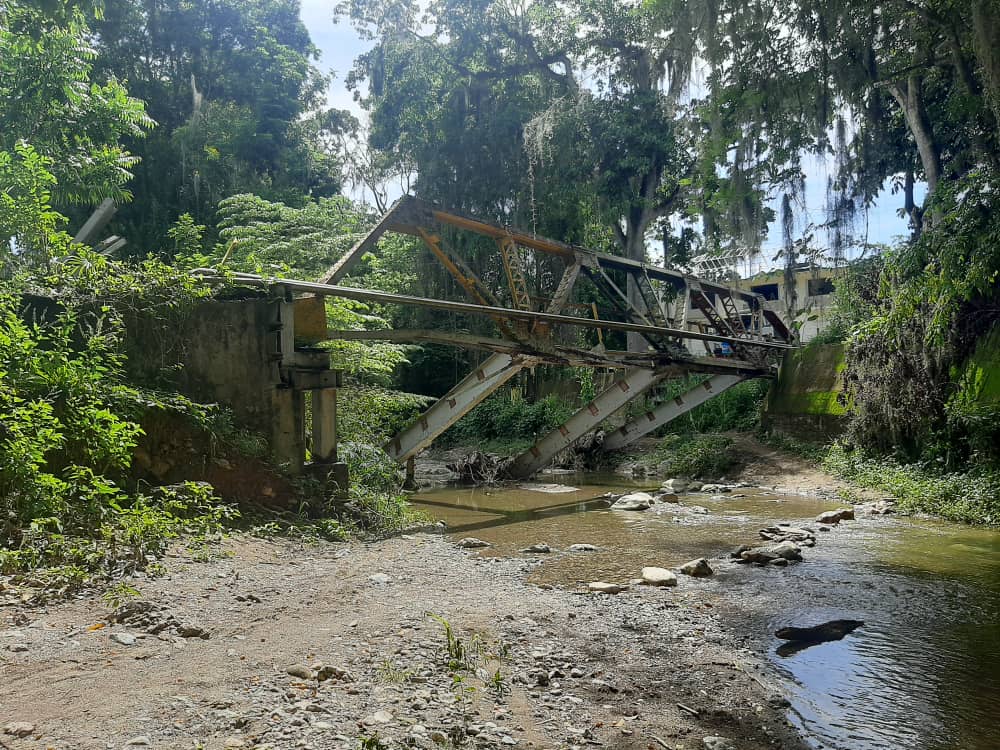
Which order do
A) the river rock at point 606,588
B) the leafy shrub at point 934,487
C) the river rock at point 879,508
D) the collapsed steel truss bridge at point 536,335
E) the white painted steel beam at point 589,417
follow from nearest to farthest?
the river rock at point 606,588 < the leafy shrub at point 934,487 < the collapsed steel truss bridge at point 536,335 < the river rock at point 879,508 < the white painted steel beam at point 589,417

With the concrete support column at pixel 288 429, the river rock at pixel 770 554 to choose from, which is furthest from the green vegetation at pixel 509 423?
the river rock at pixel 770 554

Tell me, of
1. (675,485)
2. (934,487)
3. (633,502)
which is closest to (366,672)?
(633,502)

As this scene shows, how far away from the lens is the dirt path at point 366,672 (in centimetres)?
288

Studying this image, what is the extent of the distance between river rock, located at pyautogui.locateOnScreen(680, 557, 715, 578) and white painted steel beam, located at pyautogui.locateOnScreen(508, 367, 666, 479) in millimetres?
7291

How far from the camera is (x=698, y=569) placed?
20.3 feet

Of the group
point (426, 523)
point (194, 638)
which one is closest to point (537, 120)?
point (426, 523)

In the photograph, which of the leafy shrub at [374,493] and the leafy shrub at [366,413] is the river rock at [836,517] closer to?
the leafy shrub at [374,493]

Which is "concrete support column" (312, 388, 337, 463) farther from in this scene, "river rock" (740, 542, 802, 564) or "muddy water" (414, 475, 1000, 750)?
"river rock" (740, 542, 802, 564)

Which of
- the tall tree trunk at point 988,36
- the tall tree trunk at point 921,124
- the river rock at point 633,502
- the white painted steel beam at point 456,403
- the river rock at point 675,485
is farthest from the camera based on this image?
the tall tree trunk at point 921,124

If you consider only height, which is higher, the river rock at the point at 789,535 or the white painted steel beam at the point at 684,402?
the white painted steel beam at the point at 684,402

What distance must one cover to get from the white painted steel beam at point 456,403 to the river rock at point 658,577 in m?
5.28

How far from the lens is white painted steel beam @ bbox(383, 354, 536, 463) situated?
436 inches

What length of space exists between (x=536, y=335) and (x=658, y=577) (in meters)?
5.74

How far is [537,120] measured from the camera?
1986cm
